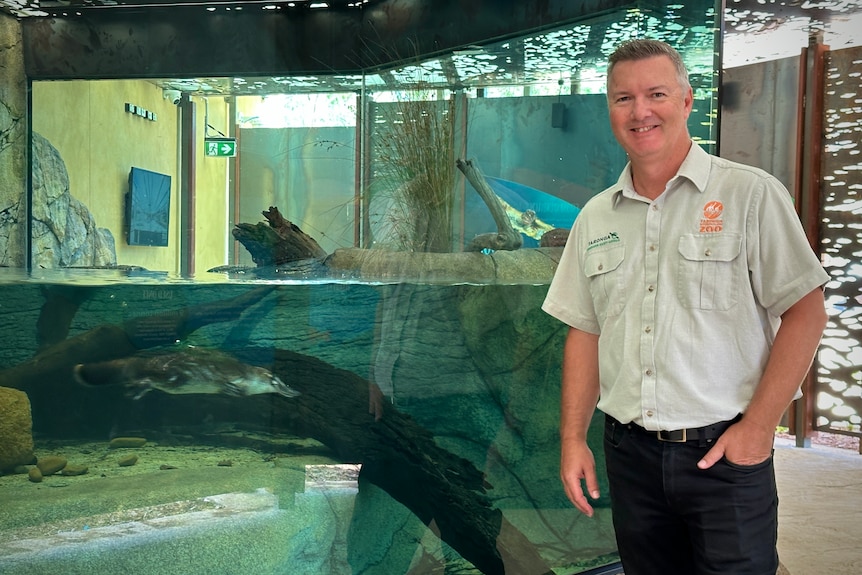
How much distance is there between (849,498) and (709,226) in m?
3.55

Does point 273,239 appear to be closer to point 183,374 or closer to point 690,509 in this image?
point 183,374

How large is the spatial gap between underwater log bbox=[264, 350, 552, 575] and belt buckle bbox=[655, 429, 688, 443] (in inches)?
40.9

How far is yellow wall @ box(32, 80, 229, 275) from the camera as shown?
6.14 feet

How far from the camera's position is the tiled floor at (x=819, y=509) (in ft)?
10.4

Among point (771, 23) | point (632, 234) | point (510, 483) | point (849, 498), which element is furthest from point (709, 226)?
point (771, 23)

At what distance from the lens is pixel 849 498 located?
4.12 metres

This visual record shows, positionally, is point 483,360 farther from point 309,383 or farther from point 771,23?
point 771,23

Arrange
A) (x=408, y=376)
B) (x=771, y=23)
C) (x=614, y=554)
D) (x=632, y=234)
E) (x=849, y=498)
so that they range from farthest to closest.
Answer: (x=771, y=23), (x=849, y=498), (x=614, y=554), (x=408, y=376), (x=632, y=234)

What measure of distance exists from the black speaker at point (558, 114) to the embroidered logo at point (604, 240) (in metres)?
1.03

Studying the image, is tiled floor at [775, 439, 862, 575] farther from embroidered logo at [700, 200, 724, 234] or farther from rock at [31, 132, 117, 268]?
rock at [31, 132, 117, 268]

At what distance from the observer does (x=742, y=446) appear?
1.26 meters

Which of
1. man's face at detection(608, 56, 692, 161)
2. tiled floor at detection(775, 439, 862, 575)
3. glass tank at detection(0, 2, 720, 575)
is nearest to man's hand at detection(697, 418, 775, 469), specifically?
man's face at detection(608, 56, 692, 161)

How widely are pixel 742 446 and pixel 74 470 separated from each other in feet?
5.34

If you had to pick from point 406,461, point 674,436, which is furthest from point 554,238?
point 674,436
